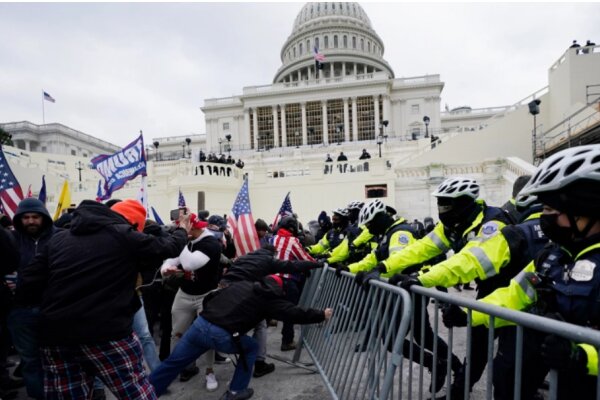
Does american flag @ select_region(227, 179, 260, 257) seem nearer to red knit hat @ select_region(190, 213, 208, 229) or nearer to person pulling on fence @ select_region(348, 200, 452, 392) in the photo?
red knit hat @ select_region(190, 213, 208, 229)

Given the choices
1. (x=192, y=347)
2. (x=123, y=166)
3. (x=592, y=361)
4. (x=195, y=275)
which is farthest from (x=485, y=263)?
(x=123, y=166)

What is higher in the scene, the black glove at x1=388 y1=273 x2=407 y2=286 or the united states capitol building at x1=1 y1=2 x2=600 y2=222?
the united states capitol building at x1=1 y1=2 x2=600 y2=222

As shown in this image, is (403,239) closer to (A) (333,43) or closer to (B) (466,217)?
(B) (466,217)

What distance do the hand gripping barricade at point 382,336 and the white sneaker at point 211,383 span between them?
1.03 meters

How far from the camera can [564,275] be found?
180 cm

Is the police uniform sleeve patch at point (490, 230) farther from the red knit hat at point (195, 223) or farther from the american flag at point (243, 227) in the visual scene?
the american flag at point (243, 227)

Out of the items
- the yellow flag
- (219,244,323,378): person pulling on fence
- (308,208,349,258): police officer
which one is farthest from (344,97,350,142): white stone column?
(219,244,323,378): person pulling on fence

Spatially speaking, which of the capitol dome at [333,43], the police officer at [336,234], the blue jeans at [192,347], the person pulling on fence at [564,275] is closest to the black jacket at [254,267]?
the blue jeans at [192,347]

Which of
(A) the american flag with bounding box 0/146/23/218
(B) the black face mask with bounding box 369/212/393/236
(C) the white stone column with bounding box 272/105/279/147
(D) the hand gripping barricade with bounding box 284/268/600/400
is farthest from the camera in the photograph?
(C) the white stone column with bounding box 272/105/279/147

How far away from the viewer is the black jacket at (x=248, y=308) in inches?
129

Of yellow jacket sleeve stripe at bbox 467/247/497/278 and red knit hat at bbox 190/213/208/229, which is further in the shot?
red knit hat at bbox 190/213/208/229

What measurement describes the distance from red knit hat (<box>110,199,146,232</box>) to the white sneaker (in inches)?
79.1

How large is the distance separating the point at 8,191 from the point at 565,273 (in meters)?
7.06

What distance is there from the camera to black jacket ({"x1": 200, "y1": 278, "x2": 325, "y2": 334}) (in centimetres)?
328
